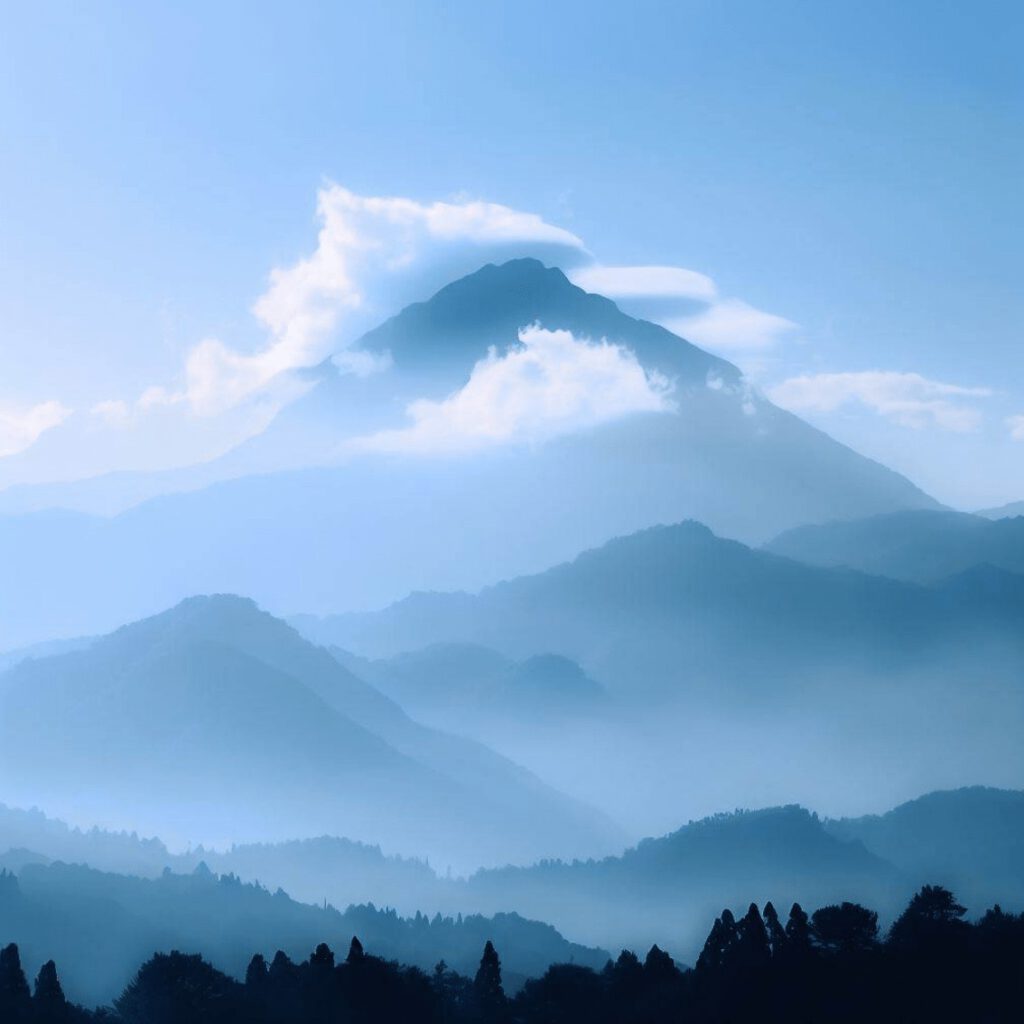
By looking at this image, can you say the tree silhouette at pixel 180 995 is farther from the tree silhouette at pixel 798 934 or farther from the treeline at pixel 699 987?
the tree silhouette at pixel 798 934

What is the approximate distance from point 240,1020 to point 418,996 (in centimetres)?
1382

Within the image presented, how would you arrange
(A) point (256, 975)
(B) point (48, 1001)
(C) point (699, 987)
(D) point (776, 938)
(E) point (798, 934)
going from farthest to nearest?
(A) point (256, 975) → (D) point (776, 938) → (E) point (798, 934) → (C) point (699, 987) → (B) point (48, 1001)

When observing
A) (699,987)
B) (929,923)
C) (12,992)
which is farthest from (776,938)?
(12,992)

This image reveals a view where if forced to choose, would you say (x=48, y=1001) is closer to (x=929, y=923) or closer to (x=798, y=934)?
(x=798, y=934)

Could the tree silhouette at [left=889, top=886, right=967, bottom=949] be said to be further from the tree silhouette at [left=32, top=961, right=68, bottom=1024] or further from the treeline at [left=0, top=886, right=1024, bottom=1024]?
the tree silhouette at [left=32, top=961, right=68, bottom=1024]

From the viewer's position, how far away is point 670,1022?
8381 cm

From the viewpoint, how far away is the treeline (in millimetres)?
80312

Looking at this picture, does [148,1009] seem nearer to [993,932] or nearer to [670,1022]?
[670,1022]

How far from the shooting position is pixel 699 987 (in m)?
87.5

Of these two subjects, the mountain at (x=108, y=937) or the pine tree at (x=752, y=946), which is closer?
the pine tree at (x=752, y=946)

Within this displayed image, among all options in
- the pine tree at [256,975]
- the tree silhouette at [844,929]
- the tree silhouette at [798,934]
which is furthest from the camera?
the pine tree at [256,975]

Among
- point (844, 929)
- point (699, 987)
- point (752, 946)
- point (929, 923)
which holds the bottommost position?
point (699, 987)

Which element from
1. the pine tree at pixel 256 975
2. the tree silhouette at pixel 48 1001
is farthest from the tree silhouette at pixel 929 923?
the tree silhouette at pixel 48 1001

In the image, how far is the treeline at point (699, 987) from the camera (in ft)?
263
